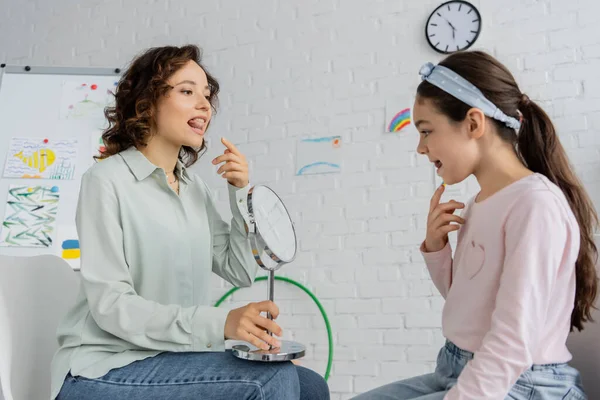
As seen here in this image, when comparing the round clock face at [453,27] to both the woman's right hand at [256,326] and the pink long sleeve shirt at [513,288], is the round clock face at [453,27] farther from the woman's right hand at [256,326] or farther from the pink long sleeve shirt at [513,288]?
the woman's right hand at [256,326]

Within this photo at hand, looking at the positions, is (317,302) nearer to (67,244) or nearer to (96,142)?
(67,244)

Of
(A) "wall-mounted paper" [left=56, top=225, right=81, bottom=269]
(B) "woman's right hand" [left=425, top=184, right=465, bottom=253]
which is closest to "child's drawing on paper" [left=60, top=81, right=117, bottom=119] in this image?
(A) "wall-mounted paper" [left=56, top=225, right=81, bottom=269]

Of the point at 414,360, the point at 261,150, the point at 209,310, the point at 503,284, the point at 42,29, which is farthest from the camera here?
the point at 42,29

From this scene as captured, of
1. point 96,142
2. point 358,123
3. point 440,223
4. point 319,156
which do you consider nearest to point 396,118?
point 358,123

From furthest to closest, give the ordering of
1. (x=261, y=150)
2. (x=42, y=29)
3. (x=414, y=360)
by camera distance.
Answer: (x=42, y=29) → (x=261, y=150) → (x=414, y=360)

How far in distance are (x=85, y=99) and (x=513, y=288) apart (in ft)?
8.27

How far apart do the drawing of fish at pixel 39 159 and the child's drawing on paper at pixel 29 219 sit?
123mm

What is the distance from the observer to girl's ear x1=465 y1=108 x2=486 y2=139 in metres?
1.16

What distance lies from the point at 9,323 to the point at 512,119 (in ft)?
3.59

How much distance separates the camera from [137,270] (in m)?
1.28

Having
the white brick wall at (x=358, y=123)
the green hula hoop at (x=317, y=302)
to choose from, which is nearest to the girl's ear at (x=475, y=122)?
the white brick wall at (x=358, y=123)

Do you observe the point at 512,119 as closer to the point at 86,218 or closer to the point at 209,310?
the point at 209,310

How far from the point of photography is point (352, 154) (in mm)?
3014

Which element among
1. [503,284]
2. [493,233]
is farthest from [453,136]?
[503,284]
